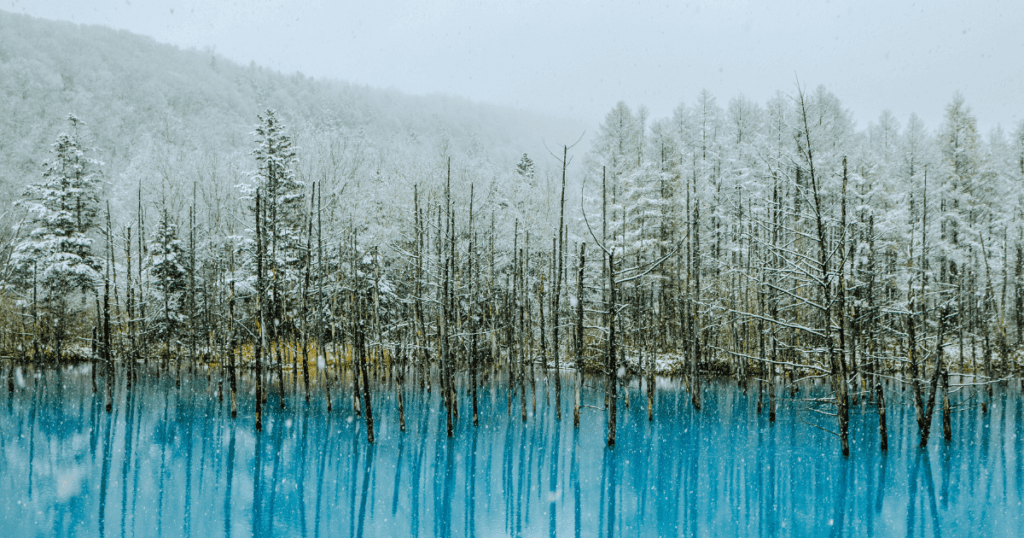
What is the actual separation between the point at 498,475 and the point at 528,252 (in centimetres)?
1253

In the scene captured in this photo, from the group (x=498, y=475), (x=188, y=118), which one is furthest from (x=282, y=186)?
(x=188, y=118)

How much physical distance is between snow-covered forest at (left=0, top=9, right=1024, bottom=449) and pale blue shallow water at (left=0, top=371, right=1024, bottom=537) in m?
2.13

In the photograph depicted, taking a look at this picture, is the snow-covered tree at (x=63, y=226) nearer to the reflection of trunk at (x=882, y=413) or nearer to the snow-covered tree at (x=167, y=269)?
the snow-covered tree at (x=167, y=269)

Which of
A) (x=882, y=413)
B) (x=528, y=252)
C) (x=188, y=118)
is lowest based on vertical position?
(x=882, y=413)

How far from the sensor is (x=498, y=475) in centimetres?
1485

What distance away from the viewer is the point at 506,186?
46.2 m

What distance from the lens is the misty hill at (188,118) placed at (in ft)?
136

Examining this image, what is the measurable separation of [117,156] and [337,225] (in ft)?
156

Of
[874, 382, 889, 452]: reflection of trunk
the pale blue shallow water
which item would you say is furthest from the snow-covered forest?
[874, 382, 889, 452]: reflection of trunk

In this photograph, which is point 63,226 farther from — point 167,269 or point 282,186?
point 282,186

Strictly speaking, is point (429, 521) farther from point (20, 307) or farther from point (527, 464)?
point (20, 307)

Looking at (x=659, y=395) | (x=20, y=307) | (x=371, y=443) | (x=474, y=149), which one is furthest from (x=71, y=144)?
(x=474, y=149)

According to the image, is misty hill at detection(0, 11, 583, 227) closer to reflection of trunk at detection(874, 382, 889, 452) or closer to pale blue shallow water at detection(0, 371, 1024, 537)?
pale blue shallow water at detection(0, 371, 1024, 537)

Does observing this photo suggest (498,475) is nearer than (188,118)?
Yes
